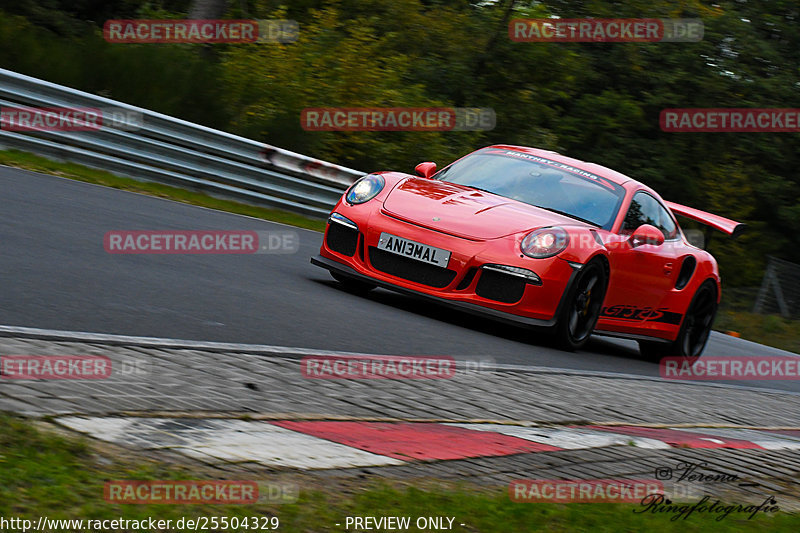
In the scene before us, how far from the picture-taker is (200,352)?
5.32 m

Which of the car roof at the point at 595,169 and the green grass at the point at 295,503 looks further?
the car roof at the point at 595,169

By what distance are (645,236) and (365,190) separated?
215 centimetres

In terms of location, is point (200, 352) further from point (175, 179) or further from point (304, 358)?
point (175, 179)

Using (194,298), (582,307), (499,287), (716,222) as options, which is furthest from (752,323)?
(194,298)

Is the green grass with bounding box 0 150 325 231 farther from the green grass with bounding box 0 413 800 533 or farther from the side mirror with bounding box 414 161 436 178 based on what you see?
the green grass with bounding box 0 413 800 533

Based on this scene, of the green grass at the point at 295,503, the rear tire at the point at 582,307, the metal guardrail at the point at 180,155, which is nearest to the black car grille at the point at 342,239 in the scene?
the rear tire at the point at 582,307

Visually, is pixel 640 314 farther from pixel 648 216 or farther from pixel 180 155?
pixel 180 155

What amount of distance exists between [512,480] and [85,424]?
61.5 inches

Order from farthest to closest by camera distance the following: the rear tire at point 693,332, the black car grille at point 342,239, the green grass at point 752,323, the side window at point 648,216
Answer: the green grass at point 752,323 → the rear tire at point 693,332 → the side window at point 648,216 → the black car grille at point 342,239

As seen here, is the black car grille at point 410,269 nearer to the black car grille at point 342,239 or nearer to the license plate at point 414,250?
the license plate at point 414,250

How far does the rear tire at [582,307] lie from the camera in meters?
7.84

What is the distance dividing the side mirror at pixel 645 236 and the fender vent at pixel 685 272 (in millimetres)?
879

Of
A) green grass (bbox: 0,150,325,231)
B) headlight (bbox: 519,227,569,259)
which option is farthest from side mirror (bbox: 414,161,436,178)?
green grass (bbox: 0,150,325,231)

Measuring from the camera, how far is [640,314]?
8930 mm
